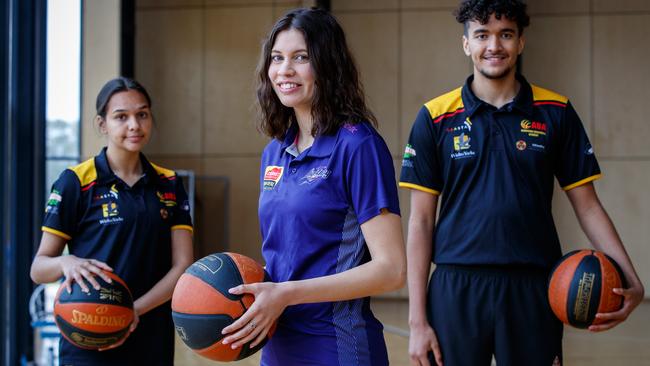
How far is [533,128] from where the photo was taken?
7.98ft

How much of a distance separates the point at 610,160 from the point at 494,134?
6.59m

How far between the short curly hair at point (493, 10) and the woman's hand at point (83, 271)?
1.52 metres

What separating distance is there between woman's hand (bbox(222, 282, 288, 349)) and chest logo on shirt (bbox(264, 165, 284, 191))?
1.01 ft

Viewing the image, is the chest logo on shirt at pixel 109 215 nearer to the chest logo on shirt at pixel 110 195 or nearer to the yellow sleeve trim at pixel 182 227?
the chest logo on shirt at pixel 110 195

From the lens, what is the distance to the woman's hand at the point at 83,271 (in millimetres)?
2559

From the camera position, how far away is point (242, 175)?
9.30 meters

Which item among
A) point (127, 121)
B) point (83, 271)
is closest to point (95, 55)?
point (127, 121)

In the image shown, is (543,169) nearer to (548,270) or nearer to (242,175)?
(548,270)

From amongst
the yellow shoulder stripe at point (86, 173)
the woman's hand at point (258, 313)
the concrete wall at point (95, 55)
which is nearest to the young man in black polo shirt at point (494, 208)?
the woman's hand at point (258, 313)

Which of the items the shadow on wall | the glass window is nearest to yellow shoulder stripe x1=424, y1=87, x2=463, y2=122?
the glass window

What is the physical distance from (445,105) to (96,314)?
1.39m

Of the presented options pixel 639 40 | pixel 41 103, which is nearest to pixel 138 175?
pixel 41 103

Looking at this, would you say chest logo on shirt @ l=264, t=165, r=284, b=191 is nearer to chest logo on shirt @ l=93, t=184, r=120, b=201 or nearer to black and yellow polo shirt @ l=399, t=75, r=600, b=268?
black and yellow polo shirt @ l=399, t=75, r=600, b=268

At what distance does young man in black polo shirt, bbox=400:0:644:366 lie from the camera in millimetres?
2352
